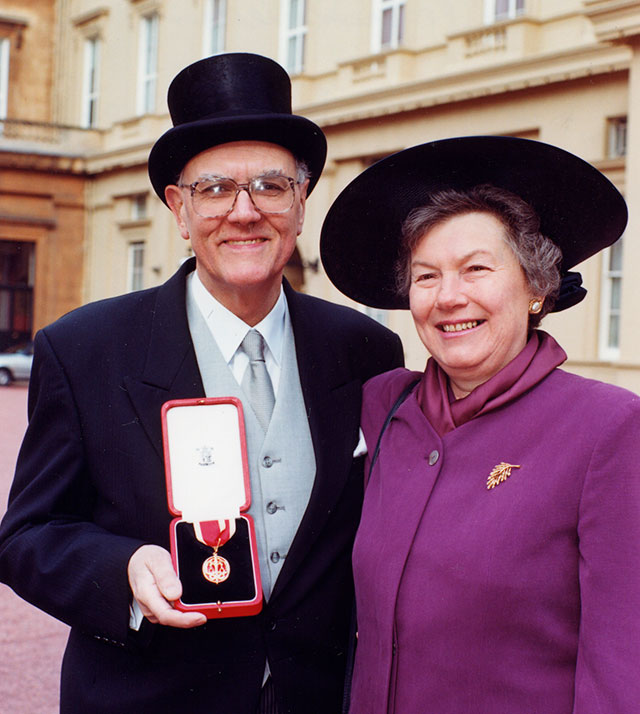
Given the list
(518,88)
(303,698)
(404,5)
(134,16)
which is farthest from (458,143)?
(134,16)

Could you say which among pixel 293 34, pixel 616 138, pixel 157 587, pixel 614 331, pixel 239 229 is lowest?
pixel 157 587

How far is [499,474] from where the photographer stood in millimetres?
2113

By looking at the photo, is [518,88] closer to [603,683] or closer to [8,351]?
[603,683]

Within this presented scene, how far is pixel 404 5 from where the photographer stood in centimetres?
1653

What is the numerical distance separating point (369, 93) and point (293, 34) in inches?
121

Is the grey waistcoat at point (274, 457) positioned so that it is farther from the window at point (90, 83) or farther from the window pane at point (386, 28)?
the window at point (90, 83)

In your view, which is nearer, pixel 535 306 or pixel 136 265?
pixel 535 306

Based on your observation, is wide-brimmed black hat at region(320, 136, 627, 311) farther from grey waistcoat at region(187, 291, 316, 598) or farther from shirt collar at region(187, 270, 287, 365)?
Answer: grey waistcoat at region(187, 291, 316, 598)

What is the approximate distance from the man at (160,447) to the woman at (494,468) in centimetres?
18

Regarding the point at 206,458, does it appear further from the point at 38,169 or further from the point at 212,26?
the point at 38,169

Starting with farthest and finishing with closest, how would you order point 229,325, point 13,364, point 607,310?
point 13,364 < point 607,310 < point 229,325

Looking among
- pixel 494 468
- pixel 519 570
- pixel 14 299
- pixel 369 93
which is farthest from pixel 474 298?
pixel 14 299

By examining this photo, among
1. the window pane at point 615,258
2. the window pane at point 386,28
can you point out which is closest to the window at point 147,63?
the window pane at point 386,28

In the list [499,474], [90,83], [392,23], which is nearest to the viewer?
[499,474]
